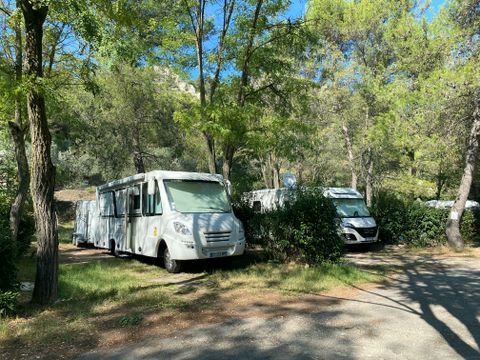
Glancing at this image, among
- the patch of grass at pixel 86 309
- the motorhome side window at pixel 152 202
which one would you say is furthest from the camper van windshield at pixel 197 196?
the patch of grass at pixel 86 309

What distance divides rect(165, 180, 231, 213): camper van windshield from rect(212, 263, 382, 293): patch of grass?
176 cm

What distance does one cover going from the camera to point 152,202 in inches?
440

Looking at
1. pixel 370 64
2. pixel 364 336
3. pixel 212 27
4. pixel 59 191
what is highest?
pixel 370 64

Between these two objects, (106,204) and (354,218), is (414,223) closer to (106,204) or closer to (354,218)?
(354,218)

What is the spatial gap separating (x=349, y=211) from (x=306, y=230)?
19.9 ft

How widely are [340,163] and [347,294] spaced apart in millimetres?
27655

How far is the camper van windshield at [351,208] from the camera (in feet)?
51.2

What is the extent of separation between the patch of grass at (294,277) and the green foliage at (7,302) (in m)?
3.71

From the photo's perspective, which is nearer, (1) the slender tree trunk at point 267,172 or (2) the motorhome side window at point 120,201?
(2) the motorhome side window at point 120,201

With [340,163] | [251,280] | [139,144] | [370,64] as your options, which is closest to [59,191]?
[139,144]

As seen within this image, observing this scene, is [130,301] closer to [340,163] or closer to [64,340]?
[64,340]

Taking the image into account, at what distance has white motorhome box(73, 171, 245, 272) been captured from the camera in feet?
32.7

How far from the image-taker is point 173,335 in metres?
5.38

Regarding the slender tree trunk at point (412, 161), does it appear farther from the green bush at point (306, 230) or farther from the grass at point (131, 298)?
the grass at point (131, 298)
